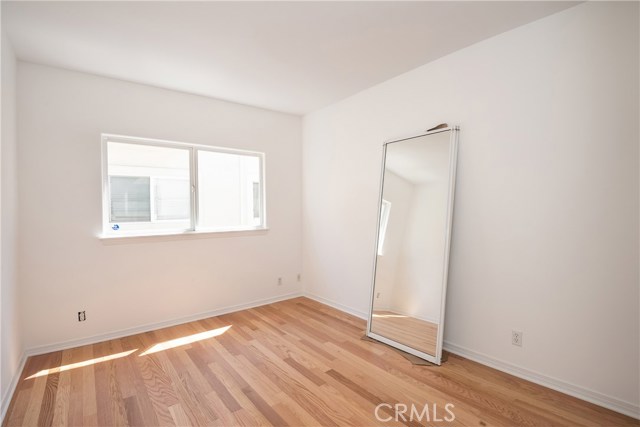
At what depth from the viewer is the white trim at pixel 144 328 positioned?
279 cm

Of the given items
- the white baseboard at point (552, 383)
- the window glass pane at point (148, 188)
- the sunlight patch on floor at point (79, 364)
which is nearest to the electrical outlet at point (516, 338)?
the white baseboard at point (552, 383)

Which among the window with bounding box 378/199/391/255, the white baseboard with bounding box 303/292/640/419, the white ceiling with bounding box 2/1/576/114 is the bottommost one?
the white baseboard with bounding box 303/292/640/419

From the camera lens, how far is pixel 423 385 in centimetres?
224

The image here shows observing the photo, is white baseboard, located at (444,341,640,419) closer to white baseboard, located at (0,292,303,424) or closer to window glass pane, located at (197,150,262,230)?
white baseboard, located at (0,292,303,424)

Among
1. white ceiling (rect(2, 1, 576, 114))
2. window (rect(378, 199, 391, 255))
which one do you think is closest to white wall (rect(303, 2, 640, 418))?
white ceiling (rect(2, 1, 576, 114))

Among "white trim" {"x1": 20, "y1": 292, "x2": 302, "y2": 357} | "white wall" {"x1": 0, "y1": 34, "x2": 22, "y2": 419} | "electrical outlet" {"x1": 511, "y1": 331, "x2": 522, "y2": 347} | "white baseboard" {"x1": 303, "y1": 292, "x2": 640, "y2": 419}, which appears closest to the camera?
"white baseboard" {"x1": 303, "y1": 292, "x2": 640, "y2": 419}

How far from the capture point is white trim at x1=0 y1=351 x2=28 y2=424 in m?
1.92

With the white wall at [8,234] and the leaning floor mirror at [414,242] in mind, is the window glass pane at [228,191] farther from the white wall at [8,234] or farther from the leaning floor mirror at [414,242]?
the leaning floor mirror at [414,242]

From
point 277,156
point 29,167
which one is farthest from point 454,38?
point 29,167

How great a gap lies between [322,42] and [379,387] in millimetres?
2695

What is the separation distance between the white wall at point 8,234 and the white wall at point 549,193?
326cm

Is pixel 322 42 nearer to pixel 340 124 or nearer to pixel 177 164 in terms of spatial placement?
pixel 340 124

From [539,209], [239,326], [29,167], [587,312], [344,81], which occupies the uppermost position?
[344,81]

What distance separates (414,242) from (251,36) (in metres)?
2.25
